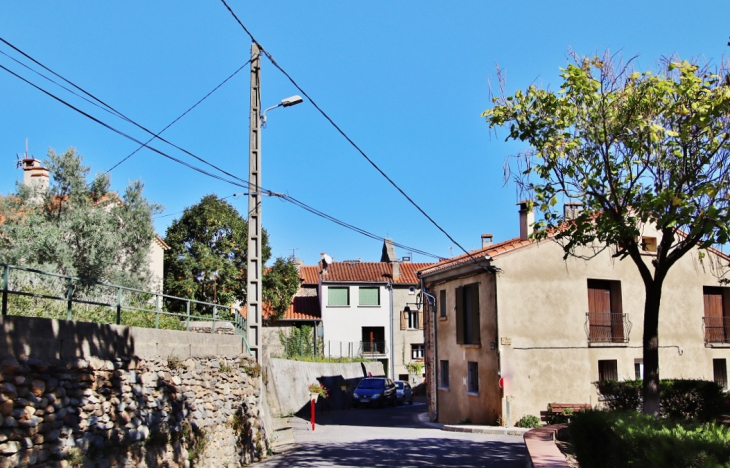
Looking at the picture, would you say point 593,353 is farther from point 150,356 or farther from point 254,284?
point 150,356

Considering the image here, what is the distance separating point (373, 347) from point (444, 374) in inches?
880

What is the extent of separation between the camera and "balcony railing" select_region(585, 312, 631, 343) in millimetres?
24969

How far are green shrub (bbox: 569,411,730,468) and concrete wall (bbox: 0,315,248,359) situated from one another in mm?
7114

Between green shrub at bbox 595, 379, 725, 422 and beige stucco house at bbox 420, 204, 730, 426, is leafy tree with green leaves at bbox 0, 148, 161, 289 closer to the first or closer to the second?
beige stucco house at bbox 420, 204, 730, 426

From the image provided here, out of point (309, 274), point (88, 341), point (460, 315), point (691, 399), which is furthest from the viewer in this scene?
point (309, 274)

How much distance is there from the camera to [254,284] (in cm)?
1650

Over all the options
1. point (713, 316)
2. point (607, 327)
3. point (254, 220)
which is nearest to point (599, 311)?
point (607, 327)

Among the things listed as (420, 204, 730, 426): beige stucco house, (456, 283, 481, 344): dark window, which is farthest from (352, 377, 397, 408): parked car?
(456, 283, 481, 344): dark window

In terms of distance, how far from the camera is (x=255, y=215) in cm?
1684

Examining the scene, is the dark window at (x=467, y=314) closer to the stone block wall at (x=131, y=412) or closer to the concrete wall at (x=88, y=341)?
the stone block wall at (x=131, y=412)

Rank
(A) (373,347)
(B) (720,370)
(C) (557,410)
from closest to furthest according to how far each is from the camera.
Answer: (C) (557,410) → (B) (720,370) → (A) (373,347)

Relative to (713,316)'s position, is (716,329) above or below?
below

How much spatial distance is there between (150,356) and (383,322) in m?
39.2

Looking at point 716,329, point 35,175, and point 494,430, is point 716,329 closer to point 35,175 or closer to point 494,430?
point 494,430
